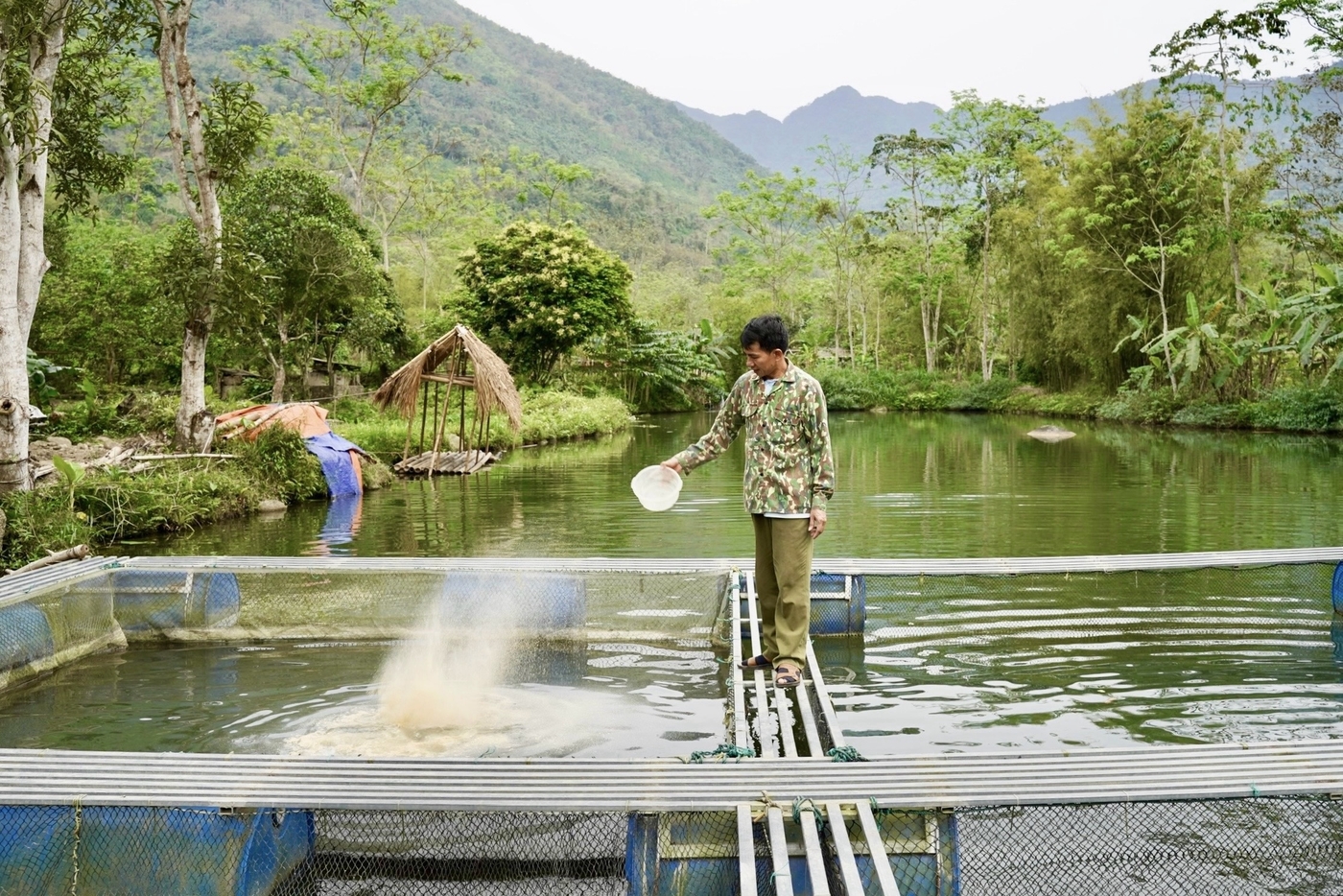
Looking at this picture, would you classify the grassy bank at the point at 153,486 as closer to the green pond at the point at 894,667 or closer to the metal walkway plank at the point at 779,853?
the green pond at the point at 894,667

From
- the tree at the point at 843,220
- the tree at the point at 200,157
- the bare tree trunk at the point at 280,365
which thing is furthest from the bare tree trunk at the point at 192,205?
the tree at the point at 843,220

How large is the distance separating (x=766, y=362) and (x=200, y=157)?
34.9 feet

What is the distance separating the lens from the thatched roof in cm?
1852

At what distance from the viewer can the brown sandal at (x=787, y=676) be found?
15.6ft

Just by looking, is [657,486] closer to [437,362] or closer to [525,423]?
[437,362]

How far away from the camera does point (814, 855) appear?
9.47 ft

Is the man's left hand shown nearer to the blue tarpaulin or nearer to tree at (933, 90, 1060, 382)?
the blue tarpaulin

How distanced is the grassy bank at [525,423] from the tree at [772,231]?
63.7ft

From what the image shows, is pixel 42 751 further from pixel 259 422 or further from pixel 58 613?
pixel 259 422

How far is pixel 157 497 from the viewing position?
458 inches

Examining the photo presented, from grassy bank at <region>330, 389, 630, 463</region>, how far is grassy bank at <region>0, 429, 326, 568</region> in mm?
4790

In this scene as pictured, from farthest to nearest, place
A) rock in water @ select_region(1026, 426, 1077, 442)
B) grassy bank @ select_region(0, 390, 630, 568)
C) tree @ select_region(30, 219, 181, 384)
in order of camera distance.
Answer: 1. rock in water @ select_region(1026, 426, 1077, 442)
2. tree @ select_region(30, 219, 181, 384)
3. grassy bank @ select_region(0, 390, 630, 568)

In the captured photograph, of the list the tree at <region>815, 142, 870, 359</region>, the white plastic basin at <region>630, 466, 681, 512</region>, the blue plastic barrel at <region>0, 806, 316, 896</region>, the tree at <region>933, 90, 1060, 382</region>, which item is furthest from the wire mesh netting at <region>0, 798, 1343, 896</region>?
the tree at <region>815, 142, 870, 359</region>

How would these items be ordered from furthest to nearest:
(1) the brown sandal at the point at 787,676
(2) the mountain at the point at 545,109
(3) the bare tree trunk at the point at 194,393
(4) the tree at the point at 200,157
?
(2) the mountain at the point at 545,109
(3) the bare tree trunk at the point at 194,393
(4) the tree at the point at 200,157
(1) the brown sandal at the point at 787,676
